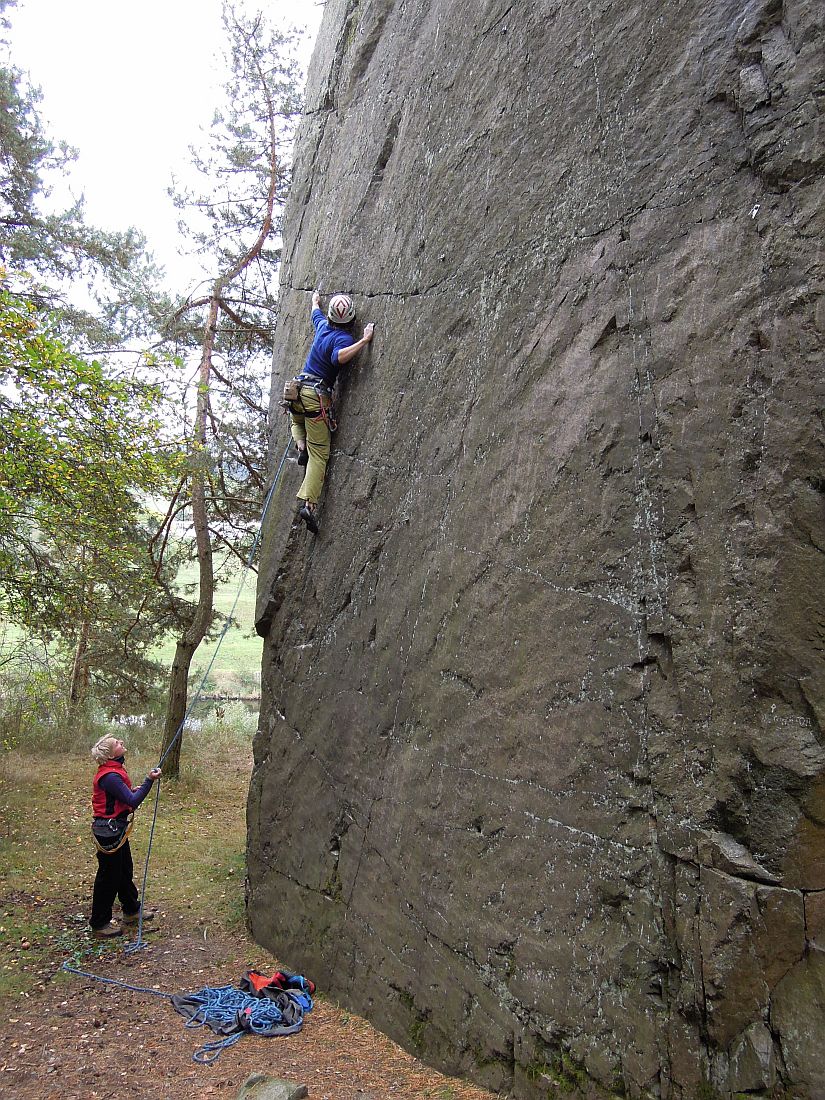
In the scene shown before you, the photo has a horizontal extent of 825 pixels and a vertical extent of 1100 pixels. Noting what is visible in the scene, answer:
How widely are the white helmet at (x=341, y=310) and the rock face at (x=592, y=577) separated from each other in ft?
1.47

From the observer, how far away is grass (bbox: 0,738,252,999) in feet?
20.2

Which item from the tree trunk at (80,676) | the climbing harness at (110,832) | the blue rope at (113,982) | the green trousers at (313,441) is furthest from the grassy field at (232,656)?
the green trousers at (313,441)

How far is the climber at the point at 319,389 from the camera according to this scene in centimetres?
600

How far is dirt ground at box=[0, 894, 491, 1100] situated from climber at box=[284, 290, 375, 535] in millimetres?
3729

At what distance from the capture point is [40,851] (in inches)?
324

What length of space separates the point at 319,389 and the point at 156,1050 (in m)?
4.86

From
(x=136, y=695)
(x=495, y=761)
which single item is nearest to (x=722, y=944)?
(x=495, y=761)

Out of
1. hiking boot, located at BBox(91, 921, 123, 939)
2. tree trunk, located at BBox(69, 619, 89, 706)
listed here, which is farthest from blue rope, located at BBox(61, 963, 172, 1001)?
tree trunk, located at BBox(69, 619, 89, 706)

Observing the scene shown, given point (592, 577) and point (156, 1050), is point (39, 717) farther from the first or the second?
point (592, 577)

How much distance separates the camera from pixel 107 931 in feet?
20.6

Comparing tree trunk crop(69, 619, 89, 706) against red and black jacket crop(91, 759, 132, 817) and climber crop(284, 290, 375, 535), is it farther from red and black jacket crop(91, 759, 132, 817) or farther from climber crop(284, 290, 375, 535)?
climber crop(284, 290, 375, 535)

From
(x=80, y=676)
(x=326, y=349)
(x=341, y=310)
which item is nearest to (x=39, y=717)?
(x=80, y=676)

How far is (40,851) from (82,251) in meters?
10.1

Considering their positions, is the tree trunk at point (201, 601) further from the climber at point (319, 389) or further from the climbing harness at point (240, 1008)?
the climbing harness at point (240, 1008)
